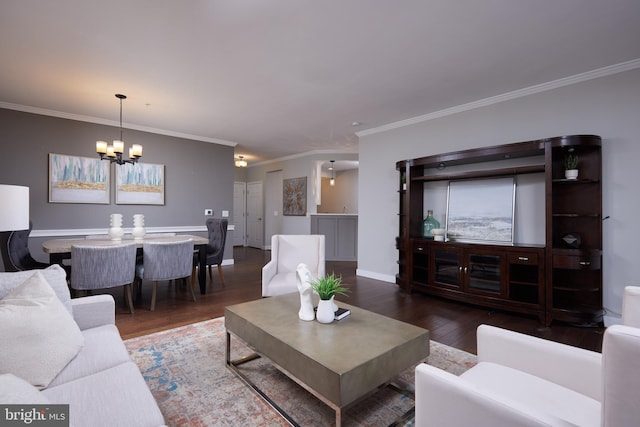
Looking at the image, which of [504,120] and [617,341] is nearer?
A: [617,341]

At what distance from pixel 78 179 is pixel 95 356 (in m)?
4.39

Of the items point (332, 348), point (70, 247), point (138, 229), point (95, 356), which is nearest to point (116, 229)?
point (138, 229)

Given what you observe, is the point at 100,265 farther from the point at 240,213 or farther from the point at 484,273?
the point at 240,213

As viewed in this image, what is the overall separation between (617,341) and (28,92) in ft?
18.3

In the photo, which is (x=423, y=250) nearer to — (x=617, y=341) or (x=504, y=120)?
(x=504, y=120)

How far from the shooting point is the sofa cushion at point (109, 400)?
3.44ft

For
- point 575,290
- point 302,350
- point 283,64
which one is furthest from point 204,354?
point 575,290

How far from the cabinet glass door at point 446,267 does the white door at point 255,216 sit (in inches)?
232

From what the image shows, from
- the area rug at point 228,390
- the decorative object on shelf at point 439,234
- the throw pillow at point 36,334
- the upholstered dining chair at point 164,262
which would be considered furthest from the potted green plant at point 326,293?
the decorative object on shelf at point 439,234

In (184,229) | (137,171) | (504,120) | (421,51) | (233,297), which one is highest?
(421,51)

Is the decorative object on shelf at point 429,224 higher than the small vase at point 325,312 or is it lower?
higher

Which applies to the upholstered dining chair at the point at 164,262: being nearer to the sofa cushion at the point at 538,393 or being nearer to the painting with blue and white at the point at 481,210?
the sofa cushion at the point at 538,393

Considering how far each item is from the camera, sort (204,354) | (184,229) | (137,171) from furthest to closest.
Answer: (184,229)
(137,171)
(204,354)

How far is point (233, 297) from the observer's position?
4055mm
